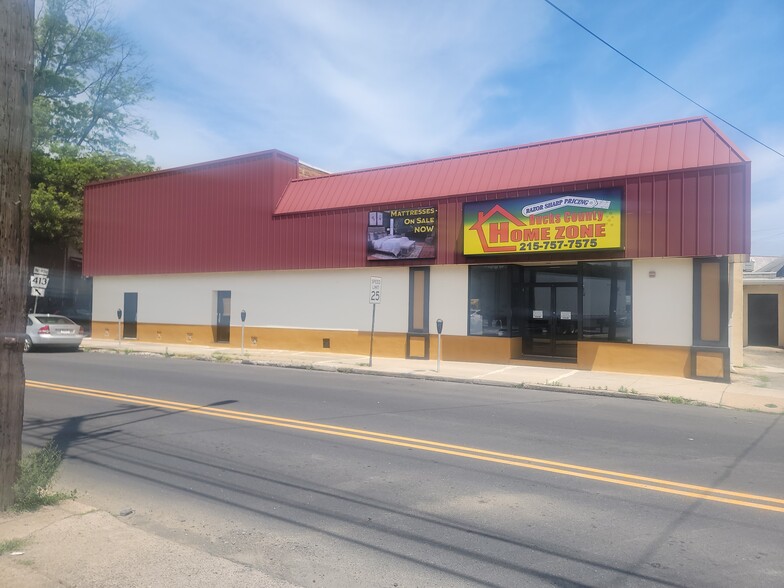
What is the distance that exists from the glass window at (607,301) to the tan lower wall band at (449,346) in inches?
12.0

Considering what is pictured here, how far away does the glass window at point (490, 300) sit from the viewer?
57.8ft

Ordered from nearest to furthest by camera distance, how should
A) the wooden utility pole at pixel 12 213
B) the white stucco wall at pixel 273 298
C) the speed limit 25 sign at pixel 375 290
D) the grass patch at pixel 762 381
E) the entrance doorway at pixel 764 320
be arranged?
1. the wooden utility pole at pixel 12 213
2. the grass patch at pixel 762 381
3. the speed limit 25 sign at pixel 375 290
4. the white stucco wall at pixel 273 298
5. the entrance doorway at pixel 764 320

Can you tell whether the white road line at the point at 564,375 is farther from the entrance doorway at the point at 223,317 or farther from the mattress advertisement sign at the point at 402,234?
the entrance doorway at the point at 223,317

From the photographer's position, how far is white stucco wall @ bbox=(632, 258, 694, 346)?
48.8 ft

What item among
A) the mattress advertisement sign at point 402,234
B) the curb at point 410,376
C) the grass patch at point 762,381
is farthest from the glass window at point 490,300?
the grass patch at point 762,381

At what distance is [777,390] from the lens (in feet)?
44.1

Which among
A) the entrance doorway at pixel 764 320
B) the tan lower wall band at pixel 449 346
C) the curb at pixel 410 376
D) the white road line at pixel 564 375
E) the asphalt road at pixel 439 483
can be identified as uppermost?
the entrance doorway at pixel 764 320

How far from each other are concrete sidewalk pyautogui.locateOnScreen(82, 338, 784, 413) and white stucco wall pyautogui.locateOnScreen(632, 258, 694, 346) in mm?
1028

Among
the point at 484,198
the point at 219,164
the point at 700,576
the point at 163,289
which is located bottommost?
the point at 700,576

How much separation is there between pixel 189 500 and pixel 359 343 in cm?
1453

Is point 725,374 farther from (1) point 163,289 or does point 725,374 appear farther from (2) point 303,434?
(1) point 163,289

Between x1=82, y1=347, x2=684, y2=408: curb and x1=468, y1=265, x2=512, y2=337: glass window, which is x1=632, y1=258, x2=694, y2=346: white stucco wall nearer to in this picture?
x1=82, y1=347, x2=684, y2=408: curb

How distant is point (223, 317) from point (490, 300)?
442 inches

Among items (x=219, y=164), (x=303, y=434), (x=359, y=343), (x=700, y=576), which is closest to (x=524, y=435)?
(x=303, y=434)
